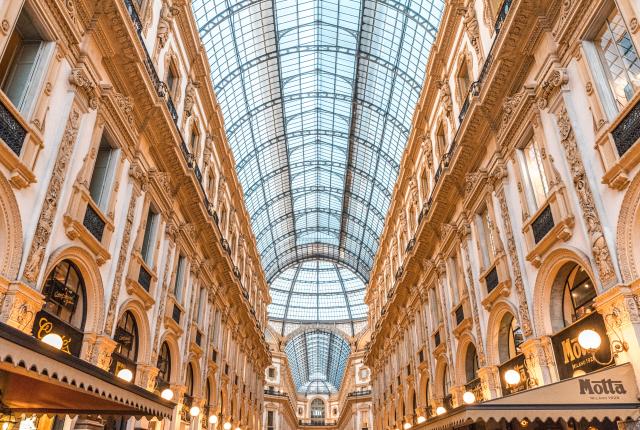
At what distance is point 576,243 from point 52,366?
31.5 feet

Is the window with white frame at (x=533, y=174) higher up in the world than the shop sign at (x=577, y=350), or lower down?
higher up

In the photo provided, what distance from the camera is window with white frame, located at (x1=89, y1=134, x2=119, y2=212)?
12.9 metres

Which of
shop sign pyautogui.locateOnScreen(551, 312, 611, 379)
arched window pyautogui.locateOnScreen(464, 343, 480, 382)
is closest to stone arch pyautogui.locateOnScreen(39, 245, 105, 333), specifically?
shop sign pyautogui.locateOnScreen(551, 312, 611, 379)

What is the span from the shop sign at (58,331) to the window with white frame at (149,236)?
15.3ft

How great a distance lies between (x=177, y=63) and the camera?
1853cm

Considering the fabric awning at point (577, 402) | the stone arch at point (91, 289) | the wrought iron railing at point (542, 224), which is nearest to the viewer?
the fabric awning at point (577, 402)

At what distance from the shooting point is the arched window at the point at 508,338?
1359 centimetres

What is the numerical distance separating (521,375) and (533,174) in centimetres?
524

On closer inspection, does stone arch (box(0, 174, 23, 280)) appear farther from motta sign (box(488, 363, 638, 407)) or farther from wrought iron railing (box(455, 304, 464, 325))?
wrought iron railing (box(455, 304, 464, 325))

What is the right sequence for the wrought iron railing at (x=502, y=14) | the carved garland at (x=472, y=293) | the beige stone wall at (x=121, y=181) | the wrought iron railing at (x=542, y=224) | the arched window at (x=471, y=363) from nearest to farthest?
1. the beige stone wall at (x=121, y=181)
2. the wrought iron railing at (x=542, y=224)
3. the wrought iron railing at (x=502, y=14)
4. the carved garland at (x=472, y=293)
5. the arched window at (x=471, y=363)

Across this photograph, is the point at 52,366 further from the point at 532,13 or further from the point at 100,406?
the point at 532,13

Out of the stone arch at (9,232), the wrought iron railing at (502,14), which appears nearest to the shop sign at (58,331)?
the stone arch at (9,232)

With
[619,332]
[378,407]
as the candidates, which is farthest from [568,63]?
[378,407]

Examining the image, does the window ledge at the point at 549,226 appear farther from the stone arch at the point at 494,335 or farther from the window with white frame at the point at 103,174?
the window with white frame at the point at 103,174
